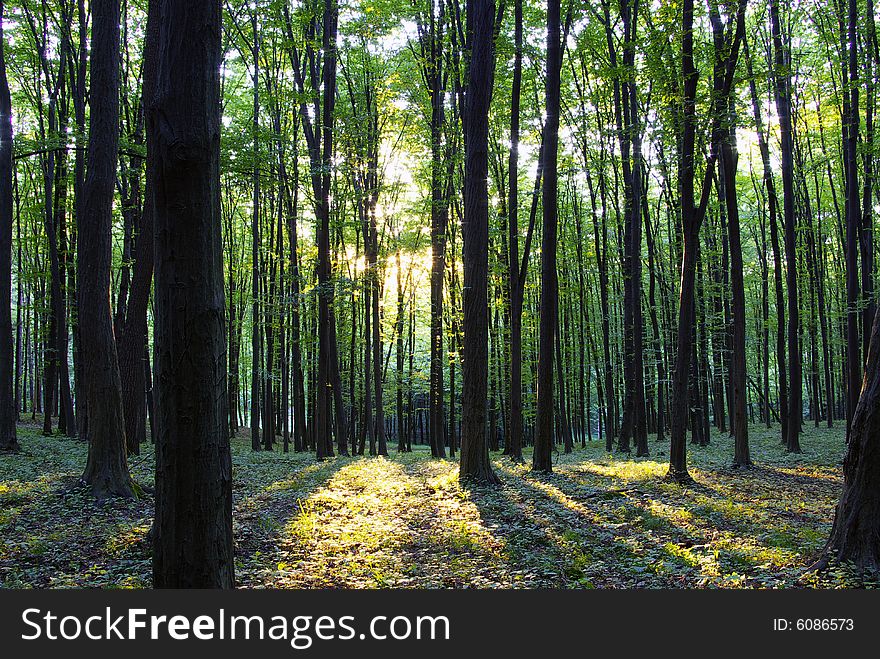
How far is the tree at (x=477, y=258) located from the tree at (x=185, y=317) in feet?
24.5

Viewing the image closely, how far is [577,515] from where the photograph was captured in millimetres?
7793

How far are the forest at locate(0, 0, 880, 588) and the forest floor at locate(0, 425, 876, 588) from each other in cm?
6

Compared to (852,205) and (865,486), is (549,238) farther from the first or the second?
(852,205)

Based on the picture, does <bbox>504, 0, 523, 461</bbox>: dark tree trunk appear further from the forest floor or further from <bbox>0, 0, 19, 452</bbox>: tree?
<bbox>0, 0, 19, 452</bbox>: tree

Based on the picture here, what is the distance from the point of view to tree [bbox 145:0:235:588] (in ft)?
10.3

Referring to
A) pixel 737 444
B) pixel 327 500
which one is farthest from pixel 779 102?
pixel 327 500

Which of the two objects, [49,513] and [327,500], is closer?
[49,513]

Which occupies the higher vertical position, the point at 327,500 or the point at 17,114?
the point at 17,114

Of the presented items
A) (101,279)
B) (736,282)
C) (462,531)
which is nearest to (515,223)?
(736,282)

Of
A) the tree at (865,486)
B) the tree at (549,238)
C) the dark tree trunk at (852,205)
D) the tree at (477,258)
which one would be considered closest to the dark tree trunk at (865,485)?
the tree at (865,486)

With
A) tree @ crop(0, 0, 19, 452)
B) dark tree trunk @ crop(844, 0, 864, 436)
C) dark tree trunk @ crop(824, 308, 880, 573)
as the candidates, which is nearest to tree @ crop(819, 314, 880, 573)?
dark tree trunk @ crop(824, 308, 880, 573)

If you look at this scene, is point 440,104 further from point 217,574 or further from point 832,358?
point 832,358

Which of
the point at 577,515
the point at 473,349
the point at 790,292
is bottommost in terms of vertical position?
the point at 577,515

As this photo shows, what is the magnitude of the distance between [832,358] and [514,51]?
1119 inches
